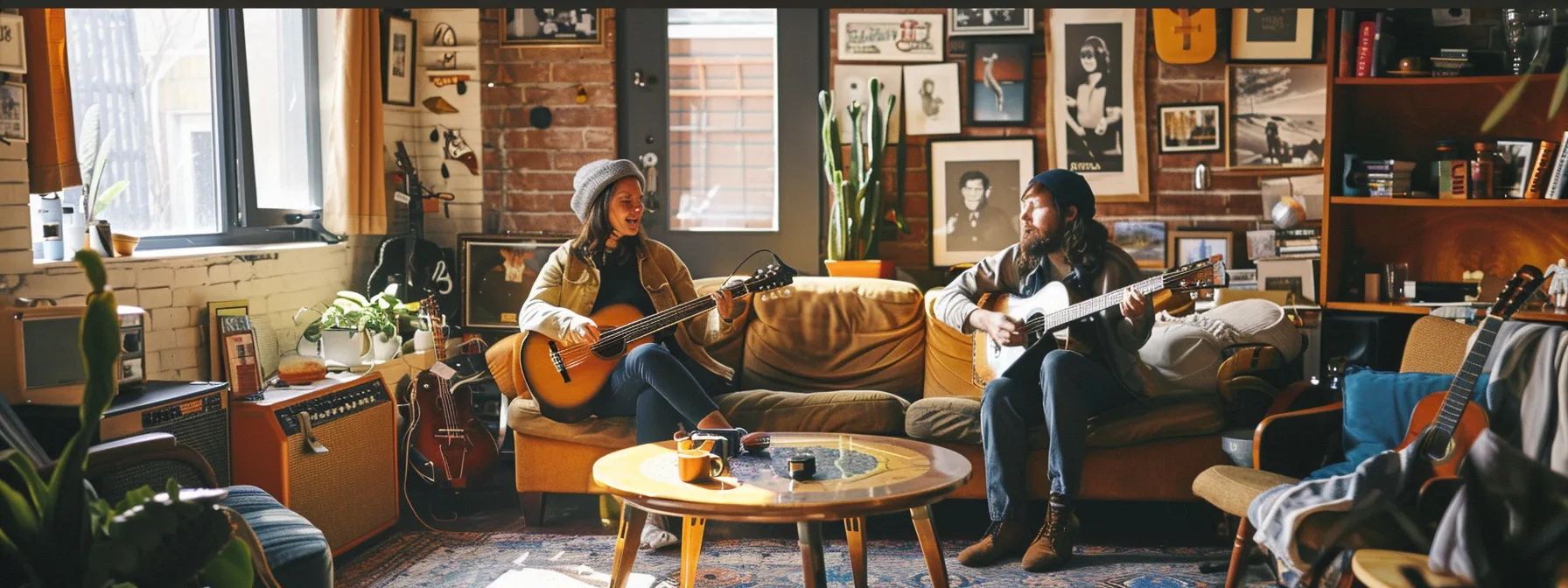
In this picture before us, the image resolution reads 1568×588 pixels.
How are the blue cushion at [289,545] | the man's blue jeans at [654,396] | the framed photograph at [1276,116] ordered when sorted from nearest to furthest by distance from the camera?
the blue cushion at [289,545], the man's blue jeans at [654,396], the framed photograph at [1276,116]

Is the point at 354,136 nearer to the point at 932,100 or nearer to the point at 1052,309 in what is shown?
the point at 932,100

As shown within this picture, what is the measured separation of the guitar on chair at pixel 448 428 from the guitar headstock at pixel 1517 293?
2.96 meters

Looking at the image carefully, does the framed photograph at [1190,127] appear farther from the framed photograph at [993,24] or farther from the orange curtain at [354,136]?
the orange curtain at [354,136]

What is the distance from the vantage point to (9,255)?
3035mm

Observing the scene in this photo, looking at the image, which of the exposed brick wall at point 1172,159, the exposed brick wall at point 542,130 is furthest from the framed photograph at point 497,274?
the exposed brick wall at point 1172,159

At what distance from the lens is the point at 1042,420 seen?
138 inches

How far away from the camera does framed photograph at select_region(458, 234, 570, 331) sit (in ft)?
15.2

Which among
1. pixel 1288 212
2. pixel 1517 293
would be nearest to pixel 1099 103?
pixel 1288 212

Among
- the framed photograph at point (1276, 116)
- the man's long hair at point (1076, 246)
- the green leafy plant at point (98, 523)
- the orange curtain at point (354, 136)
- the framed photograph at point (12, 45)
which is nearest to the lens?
the green leafy plant at point (98, 523)

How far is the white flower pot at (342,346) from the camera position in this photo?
388cm

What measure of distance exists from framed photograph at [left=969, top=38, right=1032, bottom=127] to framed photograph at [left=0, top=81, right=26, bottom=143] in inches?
122

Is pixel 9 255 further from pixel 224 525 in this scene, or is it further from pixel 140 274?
pixel 224 525

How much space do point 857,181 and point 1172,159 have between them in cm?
120

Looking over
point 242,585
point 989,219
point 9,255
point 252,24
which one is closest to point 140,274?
point 9,255
